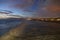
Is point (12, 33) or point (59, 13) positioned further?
point (59, 13)

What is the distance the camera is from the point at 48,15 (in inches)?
33.4

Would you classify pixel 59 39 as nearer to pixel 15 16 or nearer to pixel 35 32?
pixel 35 32

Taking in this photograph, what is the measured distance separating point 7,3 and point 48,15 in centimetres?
32

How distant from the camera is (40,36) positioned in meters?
0.77

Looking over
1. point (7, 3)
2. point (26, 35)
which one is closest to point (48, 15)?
point (26, 35)

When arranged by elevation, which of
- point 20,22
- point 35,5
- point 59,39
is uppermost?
point 35,5

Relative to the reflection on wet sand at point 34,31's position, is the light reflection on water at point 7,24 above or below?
above

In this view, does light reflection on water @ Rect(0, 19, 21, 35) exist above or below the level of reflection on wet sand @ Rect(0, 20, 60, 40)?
above

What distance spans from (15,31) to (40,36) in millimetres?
141

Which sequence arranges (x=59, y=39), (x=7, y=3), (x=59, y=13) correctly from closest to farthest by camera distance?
(x=59, y=39) → (x=59, y=13) → (x=7, y=3)

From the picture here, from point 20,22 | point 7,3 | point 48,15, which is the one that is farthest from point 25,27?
point 7,3

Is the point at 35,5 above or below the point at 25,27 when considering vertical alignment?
above

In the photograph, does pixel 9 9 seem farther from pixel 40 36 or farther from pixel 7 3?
pixel 40 36

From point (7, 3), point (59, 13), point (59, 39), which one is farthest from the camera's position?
point (7, 3)
